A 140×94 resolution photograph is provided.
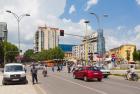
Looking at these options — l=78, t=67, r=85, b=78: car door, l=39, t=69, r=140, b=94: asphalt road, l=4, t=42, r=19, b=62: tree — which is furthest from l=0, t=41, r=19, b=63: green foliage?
l=39, t=69, r=140, b=94: asphalt road

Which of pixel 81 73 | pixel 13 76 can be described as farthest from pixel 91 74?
pixel 13 76

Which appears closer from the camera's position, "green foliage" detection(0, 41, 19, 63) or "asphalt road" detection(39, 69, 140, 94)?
"asphalt road" detection(39, 69, 140, 94)

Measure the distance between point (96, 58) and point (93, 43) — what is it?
109m

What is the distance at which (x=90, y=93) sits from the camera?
21891 mm

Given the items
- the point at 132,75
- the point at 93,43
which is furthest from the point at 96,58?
the point at 93,43

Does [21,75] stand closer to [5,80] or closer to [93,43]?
[5,80]

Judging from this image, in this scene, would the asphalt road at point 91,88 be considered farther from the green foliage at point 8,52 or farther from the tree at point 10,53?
the tree at point 10,53

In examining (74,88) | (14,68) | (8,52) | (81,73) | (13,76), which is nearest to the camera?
(74,88)

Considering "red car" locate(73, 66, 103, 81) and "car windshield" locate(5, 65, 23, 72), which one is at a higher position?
"car windshield" locate(5, 65, 23, 72)

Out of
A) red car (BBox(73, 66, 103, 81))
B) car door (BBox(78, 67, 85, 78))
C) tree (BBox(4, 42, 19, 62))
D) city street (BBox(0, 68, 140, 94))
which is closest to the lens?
city street (BBox(0, 68, 140, 94))

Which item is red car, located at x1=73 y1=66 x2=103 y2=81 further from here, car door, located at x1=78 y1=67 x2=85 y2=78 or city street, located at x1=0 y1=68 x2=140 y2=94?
city street, located at x1=0 y1=68 x2=140 y2=94

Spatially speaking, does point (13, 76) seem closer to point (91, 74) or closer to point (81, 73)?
point (91, 74)

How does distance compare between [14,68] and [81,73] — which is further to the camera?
[81,73]

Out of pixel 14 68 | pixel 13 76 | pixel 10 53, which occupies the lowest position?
pixel 13 76
